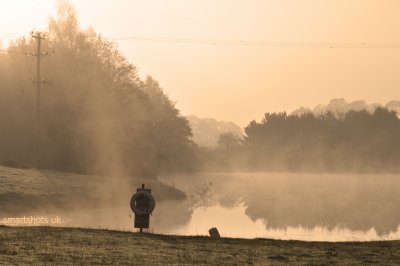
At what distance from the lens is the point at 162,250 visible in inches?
740

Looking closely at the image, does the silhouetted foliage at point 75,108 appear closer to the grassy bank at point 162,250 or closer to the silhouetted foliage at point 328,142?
the grassy bank at point 162,250

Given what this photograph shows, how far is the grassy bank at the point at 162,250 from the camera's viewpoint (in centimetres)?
1675

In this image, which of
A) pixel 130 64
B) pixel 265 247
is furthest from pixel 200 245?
pixel 130 64

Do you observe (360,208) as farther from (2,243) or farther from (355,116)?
(355,116)

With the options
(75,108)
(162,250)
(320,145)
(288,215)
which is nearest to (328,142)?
(320,145)

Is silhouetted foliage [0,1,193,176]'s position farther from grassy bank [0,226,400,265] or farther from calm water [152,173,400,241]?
grassy bank [0,226,400,265]

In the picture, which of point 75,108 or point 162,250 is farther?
point 75,108

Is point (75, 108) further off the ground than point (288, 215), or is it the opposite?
point (75, 108)

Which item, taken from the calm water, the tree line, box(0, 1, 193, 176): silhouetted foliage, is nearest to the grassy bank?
the calm water

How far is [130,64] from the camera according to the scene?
245 feet

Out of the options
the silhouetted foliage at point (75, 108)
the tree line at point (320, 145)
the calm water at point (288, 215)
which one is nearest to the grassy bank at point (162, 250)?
the calm water at point (288, 215)

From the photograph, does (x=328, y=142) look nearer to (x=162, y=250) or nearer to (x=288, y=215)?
(x=288, y=215)

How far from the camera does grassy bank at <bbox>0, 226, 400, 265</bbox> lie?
16.8 m

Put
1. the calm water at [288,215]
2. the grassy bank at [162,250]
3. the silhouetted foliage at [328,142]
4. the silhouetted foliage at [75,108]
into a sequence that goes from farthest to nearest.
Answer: the silhouetted foliage at [328,142]
the silhouetted foliage at [75,108]
the calm water at [288,215]
the grassy bank at [162,250]
